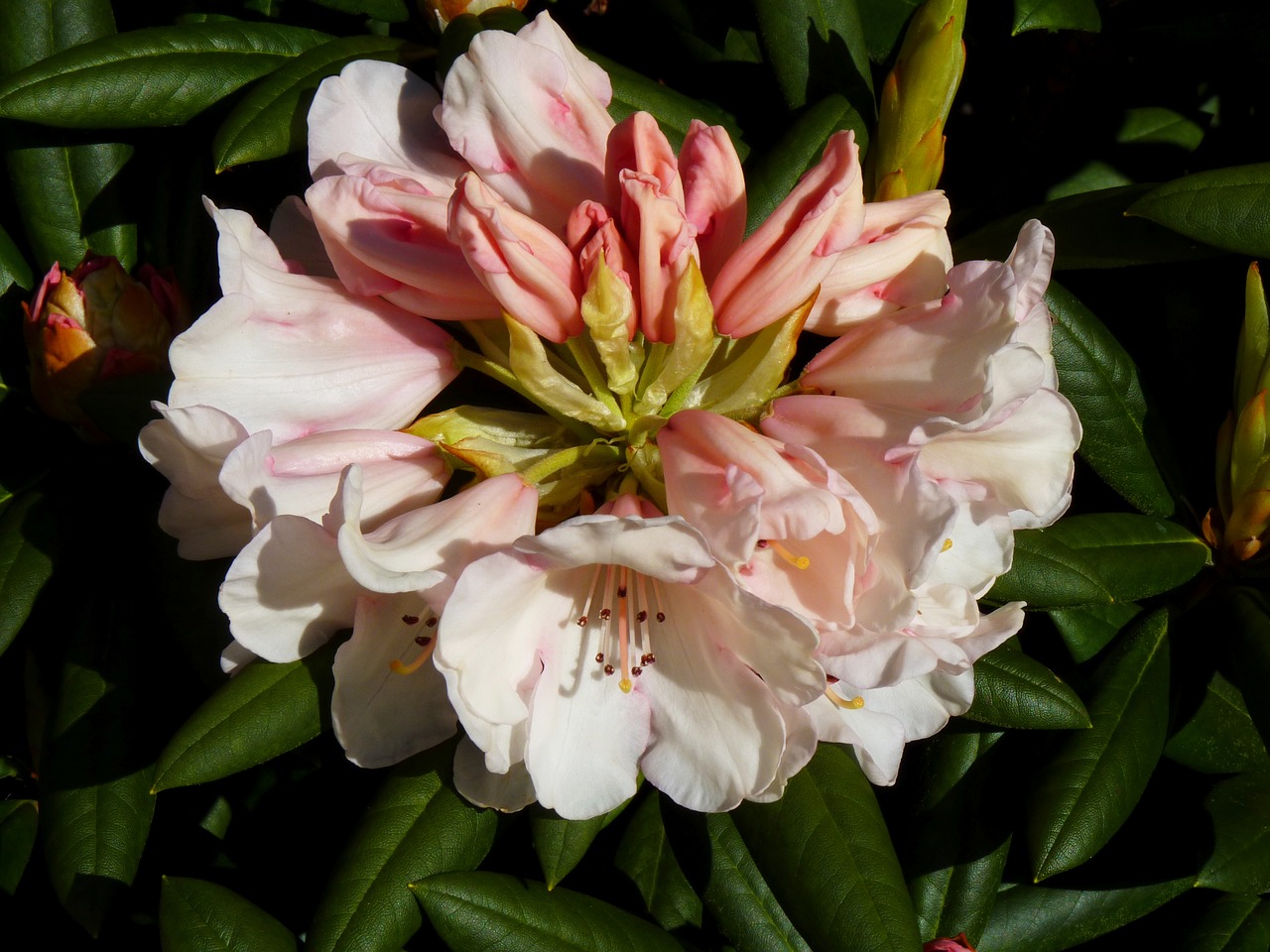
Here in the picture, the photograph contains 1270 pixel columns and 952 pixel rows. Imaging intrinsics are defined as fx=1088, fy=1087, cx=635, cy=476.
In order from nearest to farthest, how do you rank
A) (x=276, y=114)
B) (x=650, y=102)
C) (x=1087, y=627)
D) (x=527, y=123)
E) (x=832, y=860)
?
(x=527, y=123)
(x=832, y=860)
(x=276, y=114)
(x=650, y=102)
(x=1087, y=627)

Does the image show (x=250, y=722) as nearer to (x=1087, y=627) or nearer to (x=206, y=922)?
(x=206, y=922)

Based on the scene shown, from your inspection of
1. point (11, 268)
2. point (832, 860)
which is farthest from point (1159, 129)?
point (11, 268)

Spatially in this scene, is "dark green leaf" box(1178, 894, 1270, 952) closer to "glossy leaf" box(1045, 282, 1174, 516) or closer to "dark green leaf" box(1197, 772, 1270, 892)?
"dark green leaf" box(1197, 772, 1270, 892)

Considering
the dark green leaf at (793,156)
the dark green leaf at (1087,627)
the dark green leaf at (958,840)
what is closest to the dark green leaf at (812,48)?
the dark green leaf at (793,156)

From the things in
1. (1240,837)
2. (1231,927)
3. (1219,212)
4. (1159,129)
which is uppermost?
(1219,212)

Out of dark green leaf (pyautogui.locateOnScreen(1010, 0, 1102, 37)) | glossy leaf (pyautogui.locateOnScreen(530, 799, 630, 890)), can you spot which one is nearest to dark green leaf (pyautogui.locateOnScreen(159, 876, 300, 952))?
glossy leaf (pyautogui.locateOnScreen(530, 799, 630, 890))

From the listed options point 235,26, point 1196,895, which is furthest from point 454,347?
point 1196,895

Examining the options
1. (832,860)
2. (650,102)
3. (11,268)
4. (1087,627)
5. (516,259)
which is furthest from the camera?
(11,268)
